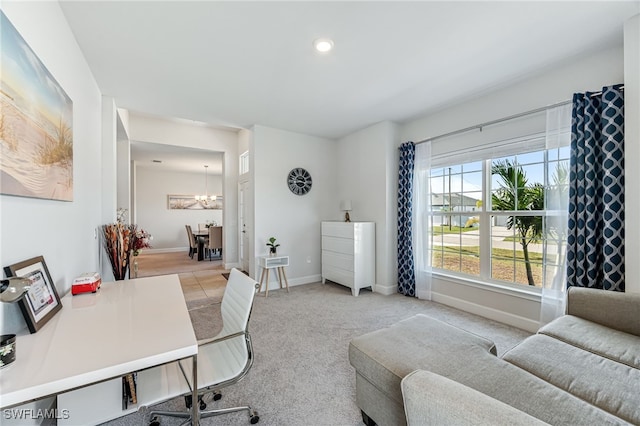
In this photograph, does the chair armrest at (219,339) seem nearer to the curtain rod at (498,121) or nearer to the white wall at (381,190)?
the white wall at (381,190)

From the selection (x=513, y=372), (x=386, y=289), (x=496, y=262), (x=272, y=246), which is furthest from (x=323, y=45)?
(x=386, y=289)

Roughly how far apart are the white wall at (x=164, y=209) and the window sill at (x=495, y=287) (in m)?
7.95

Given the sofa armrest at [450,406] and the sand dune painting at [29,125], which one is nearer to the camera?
the sofa armrest at [450,406]

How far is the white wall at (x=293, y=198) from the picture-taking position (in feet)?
13.9

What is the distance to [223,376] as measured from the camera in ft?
4.32

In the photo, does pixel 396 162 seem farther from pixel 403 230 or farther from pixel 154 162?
pixel 154 162

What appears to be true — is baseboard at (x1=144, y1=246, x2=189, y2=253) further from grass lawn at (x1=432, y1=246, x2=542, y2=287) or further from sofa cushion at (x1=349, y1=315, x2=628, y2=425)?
sofa cushion at (x1=349, y1=315, x2=628, y2=425)

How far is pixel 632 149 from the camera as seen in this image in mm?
1889

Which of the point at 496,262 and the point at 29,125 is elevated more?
the point at 29,125

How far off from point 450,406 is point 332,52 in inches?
97.5

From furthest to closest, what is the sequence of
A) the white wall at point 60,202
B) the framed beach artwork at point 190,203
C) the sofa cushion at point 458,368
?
the framed beach artwork at point 190,203
the white wall at point 60,202
the sofa cushion at point 458,368

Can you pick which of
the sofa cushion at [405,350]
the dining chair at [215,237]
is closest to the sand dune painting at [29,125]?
the sofa cushion at [405,350]

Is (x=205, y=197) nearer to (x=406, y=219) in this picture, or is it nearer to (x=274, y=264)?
(x=274, y=264)

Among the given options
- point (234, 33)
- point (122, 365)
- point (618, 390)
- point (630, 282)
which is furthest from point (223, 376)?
point (630, 282)
